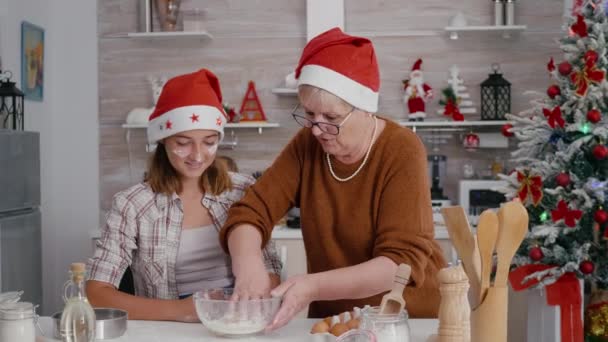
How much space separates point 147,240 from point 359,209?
0.62 meters

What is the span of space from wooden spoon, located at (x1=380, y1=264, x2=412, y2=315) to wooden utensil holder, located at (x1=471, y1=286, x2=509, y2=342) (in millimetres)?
148

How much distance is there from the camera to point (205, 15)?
492 centimetres

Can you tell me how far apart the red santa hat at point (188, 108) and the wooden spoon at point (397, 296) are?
95 cm

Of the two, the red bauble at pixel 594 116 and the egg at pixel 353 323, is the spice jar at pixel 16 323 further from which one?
the red bauble at pixel 594 116

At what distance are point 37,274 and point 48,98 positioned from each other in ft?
3.96

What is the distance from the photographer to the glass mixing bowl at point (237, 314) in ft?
5.75

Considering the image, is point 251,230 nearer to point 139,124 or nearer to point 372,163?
point 372,163

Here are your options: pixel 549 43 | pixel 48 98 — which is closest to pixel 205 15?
pixel 48 98

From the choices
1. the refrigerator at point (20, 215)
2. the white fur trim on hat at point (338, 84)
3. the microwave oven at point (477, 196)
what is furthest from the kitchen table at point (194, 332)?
the microwave oven at point (477, 196)

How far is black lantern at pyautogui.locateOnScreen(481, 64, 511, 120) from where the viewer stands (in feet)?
15.3

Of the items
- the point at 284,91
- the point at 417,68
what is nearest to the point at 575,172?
the point at 417,68

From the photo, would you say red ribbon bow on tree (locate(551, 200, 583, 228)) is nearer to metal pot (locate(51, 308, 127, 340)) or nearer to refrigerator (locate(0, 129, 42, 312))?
metal pot (locate(51, 308, 127, 340))

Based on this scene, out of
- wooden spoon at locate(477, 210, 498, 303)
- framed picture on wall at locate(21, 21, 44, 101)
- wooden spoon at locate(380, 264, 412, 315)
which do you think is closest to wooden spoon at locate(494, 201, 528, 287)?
wooden spoon at locate(477, 210, 498, 303)

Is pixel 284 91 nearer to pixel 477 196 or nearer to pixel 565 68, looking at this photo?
pixel 477 196
